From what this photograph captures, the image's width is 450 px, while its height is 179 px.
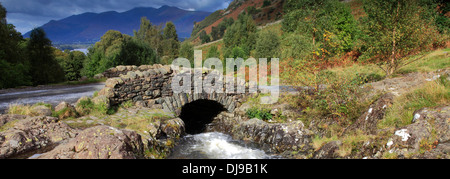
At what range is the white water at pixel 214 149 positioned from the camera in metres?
8.44

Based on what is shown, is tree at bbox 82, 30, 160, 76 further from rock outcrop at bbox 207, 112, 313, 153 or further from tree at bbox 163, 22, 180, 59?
rock outcrop at bbox 207, 112, 313, 153

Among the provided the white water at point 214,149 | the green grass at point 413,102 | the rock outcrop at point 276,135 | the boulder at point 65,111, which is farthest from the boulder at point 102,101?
the green grass at point 413,102

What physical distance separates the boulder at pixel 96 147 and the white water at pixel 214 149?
3195mm

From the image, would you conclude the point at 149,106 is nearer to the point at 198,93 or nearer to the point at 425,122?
the point at 198,93

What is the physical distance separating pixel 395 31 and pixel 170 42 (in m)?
65.7

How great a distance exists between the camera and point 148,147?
7090mm

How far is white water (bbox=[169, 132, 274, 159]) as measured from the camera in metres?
8.44

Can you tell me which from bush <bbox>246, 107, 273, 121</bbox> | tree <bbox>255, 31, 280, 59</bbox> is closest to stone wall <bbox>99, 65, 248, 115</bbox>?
bush <bbox>246, 107, 273, 121</bbox>

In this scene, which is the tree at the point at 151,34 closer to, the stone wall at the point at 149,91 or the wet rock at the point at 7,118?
the stone wall at the point at 149,91

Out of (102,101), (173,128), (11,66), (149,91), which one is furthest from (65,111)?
(11,66)

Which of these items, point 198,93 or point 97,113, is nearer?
point 97,113

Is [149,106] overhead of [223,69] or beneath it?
beneath

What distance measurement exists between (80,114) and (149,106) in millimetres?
3001
